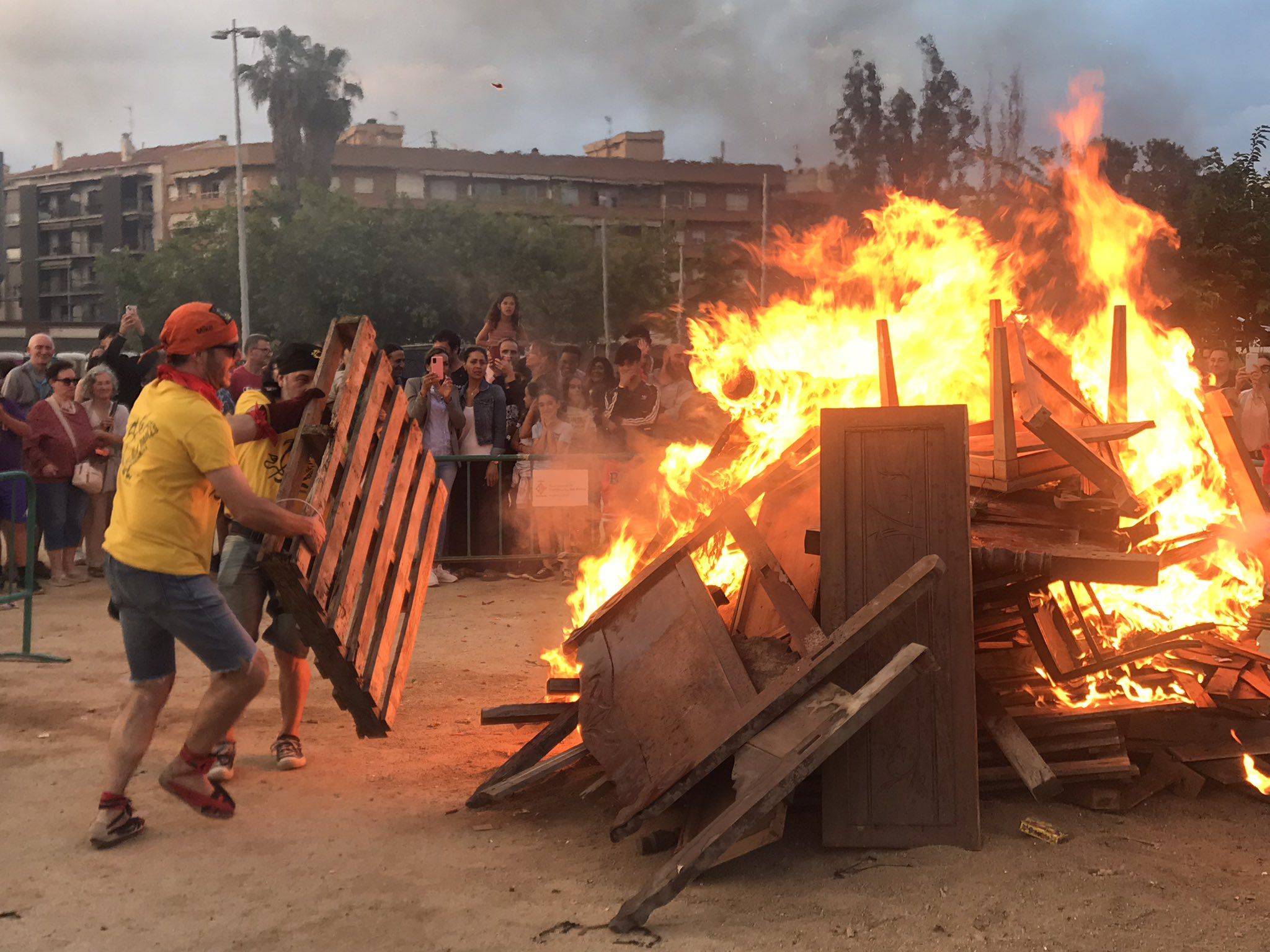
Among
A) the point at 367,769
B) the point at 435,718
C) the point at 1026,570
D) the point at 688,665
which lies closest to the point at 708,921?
the point at 688,665

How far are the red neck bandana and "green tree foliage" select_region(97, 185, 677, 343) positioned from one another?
40.7 meters

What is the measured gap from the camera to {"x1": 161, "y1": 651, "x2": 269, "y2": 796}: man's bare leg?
504 cm

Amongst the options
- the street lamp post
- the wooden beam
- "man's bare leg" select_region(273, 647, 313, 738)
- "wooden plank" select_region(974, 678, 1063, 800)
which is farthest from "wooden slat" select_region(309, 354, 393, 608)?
the street lamp post

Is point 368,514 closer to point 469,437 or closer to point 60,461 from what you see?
point 469,437

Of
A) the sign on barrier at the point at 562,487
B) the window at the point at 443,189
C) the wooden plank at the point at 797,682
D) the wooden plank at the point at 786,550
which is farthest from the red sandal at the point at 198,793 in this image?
the window at the point at 443,189

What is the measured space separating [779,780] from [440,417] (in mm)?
7485

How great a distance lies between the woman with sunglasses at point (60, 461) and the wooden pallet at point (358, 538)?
573 centimetres

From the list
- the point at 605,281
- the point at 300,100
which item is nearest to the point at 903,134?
the point at 605,281

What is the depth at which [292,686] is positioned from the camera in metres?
5.91

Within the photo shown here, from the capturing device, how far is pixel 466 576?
449 inches

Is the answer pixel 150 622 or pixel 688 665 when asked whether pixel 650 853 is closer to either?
pixel 688 665

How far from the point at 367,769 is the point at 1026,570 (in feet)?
11.0

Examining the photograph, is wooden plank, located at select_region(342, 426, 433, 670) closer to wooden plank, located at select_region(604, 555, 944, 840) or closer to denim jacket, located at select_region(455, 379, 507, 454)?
wooden plank, located at select_region(604, 555, 944, 840)

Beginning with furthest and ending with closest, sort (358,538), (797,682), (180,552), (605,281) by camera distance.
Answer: (605,281) → (358,538) → (180,552) → (797,682)
